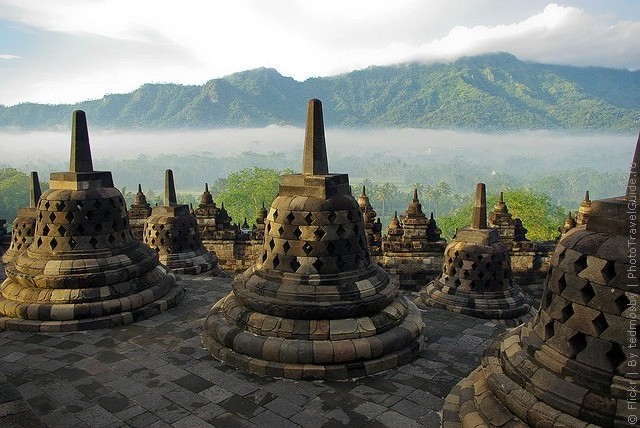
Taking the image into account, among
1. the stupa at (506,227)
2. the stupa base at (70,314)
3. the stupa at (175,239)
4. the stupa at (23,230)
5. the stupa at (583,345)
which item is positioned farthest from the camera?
the stupa at (506,227)

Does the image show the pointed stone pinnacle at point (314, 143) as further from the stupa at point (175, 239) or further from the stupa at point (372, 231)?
the stupa at point (372, 231)

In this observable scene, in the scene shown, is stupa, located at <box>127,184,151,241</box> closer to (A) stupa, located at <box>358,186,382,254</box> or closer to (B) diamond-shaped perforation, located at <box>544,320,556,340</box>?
(A) stupa, located at <box>358,186,382,254</box>

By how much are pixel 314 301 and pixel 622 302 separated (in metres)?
4.05

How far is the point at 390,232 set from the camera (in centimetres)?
2334

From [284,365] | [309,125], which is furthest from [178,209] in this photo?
[284,365]

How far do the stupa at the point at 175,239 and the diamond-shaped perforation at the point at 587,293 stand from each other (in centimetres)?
1291

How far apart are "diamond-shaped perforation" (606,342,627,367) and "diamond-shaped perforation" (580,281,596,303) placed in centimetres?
40

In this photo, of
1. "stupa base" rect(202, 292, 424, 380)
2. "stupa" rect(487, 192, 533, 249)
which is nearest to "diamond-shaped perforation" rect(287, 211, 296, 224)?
"stupa base" rect(202, 292, 424, 380)

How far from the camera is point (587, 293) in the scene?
13.1 feet

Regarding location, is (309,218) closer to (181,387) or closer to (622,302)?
(181,387)

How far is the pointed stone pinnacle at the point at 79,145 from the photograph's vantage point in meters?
9.17

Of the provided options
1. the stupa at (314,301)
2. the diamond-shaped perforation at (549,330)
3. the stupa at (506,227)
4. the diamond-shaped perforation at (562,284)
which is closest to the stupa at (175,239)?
the stupa at (314,301)

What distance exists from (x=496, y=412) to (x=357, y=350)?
251 centimetres

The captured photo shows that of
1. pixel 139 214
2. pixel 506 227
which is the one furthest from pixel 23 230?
pixel 506 227
